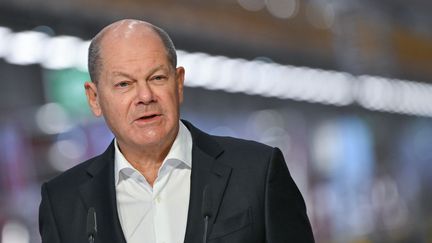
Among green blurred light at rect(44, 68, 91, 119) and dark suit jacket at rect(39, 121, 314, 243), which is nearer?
dark suit jacket at rect(39, 121, 314, 243)

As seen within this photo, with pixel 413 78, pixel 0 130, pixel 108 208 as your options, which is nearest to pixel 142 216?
pixel 108 208

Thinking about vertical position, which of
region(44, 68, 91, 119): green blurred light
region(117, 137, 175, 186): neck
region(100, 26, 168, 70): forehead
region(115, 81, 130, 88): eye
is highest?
region(44, 68, 91, 119): green blurred light

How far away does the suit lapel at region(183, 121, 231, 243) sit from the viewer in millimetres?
2225

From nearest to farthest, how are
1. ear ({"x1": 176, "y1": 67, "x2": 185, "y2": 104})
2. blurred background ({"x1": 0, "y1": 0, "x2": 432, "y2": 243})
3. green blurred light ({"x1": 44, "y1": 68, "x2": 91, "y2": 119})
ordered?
ear ({"x1": 176, "y1": 67, "x2": 185, "y2": 104}) → blurred background ({"x1": 0, "y1": 0, "x2": 432, "y2": 243}) → green blurred light ({"x1": 44, "y1": 68, "x2": 91, "y2": 119})

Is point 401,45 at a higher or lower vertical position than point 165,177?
higher

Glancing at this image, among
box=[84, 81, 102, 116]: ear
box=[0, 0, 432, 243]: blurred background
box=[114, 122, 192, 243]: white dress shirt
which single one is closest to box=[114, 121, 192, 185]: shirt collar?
box=[114, 122, 192, 243]: white dress shirt

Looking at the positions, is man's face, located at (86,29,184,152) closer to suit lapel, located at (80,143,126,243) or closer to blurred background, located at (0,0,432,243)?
suit lapel, located at (80,143,126,243)

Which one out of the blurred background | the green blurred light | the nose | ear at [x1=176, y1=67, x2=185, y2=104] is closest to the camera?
the nose

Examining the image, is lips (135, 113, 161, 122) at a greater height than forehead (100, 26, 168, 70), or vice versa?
forehead (100, 26, 168, 70)

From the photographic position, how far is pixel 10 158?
10.1 meters

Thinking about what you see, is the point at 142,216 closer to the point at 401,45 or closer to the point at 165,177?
the point at 165,177

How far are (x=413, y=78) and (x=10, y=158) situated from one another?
15.9 meters

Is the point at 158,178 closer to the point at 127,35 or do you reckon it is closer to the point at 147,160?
the point at 147,160

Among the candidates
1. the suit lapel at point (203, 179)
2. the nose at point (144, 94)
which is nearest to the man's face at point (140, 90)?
the nose at point (144, 94)
